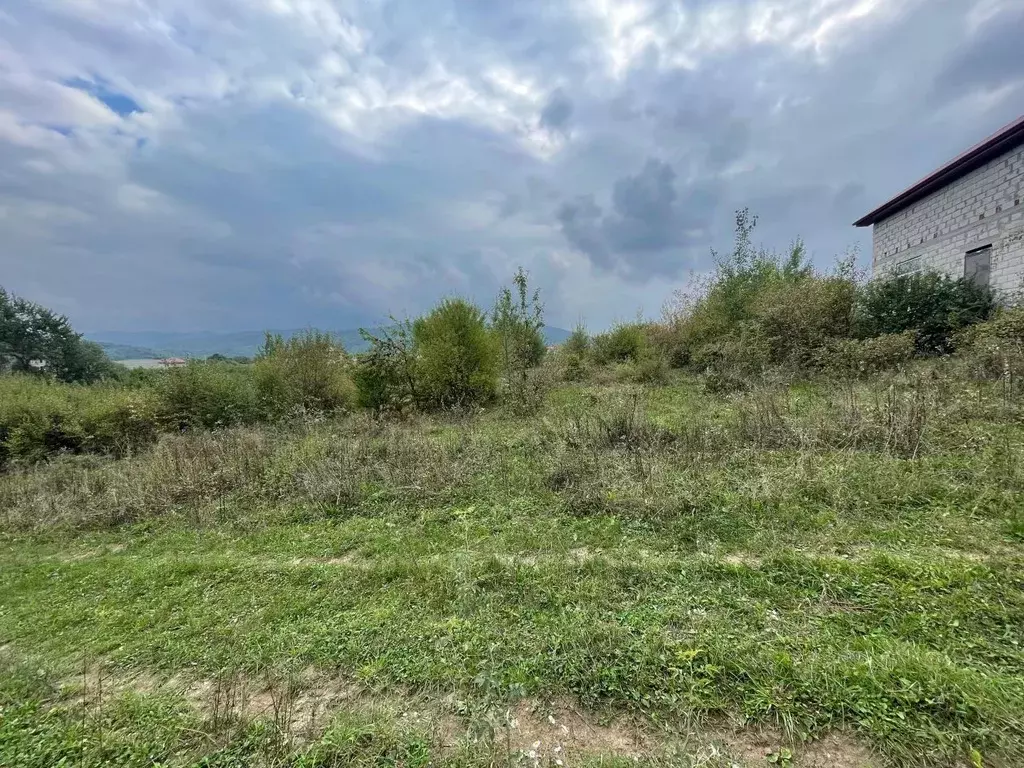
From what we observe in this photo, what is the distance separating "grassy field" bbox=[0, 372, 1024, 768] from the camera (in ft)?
6.48

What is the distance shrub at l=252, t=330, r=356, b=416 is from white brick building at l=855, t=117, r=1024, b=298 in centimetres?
1675

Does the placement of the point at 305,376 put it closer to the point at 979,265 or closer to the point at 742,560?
the point at 742,560

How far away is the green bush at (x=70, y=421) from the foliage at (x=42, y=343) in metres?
26.1

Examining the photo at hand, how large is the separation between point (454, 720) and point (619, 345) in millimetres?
19221

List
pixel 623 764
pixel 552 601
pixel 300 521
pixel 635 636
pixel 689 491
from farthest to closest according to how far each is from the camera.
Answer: pixel 300 521 < pixel 689 491 < pixel 552 601 < pixel 635 636 < pixel 623 764

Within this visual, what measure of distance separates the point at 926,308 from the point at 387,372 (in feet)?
48.0

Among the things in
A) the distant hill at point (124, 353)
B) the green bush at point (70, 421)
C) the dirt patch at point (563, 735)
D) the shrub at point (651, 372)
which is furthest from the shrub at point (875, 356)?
the distant hill at point (124, 353)

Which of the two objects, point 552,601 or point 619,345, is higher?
point 619,345

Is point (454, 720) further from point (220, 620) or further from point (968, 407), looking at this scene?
point (968, 407)

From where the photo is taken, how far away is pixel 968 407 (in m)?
5.76

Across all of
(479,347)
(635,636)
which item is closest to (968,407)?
(635,636)

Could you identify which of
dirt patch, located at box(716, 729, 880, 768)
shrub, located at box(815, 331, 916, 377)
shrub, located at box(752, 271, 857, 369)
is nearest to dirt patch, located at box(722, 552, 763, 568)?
dirt patch, located at box(716, 729, 880, 768)

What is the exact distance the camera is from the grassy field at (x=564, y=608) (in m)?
1.97

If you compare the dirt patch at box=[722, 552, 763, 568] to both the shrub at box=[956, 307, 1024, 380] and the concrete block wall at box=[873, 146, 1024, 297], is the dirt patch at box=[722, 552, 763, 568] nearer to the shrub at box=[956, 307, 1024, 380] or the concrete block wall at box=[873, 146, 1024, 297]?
the shrub at box=[956, 307, 1024, 380]
